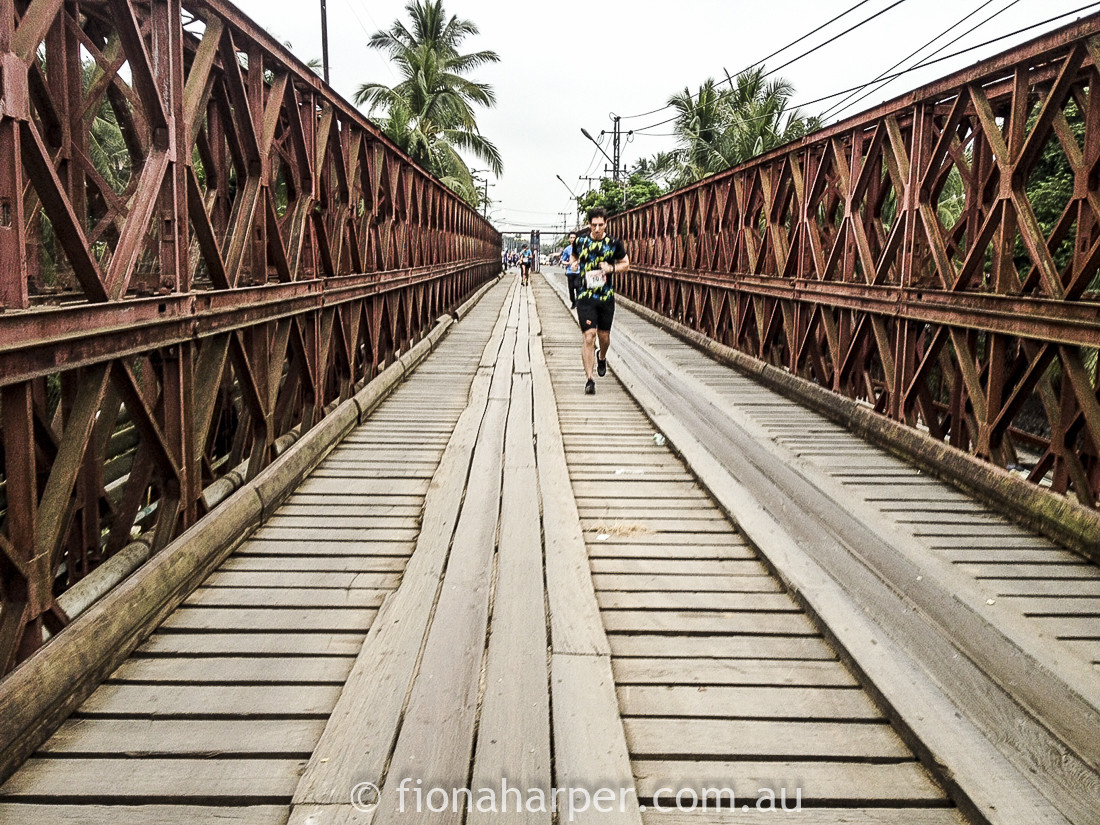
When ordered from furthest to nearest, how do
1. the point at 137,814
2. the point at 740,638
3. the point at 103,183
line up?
the point at 103,183, the point at 740,638, the point at 137,814

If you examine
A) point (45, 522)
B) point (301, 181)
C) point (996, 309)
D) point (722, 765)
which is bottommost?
point (722, 765)

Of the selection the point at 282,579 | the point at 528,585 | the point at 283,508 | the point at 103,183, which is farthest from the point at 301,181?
the point at 528,585

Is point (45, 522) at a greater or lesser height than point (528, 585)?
greater

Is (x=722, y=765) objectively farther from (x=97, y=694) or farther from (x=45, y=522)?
(x=45, y=522)

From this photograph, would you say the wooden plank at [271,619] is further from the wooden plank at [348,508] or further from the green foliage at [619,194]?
the green foliage at [619,194]

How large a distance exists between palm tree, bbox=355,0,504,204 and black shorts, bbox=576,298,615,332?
20.2 meters

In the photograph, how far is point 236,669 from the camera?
298 centimetres

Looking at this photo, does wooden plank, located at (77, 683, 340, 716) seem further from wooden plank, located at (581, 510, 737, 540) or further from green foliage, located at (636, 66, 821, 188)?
green foliage, located at (636, 66, 821, 188)

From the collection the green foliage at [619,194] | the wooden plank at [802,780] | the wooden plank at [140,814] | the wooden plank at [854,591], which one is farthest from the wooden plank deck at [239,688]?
the green foliage at [619,194]

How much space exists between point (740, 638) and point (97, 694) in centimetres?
208

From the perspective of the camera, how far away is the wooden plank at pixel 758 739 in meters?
2.51

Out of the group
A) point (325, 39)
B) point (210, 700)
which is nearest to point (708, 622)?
point (210, 700)

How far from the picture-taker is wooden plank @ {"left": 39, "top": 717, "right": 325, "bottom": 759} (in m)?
2.51

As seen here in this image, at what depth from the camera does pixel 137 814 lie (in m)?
2.24
